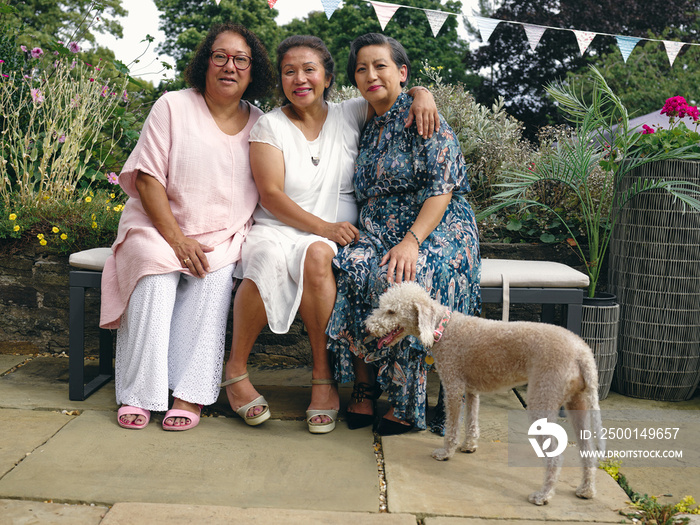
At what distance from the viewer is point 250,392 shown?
301 cm

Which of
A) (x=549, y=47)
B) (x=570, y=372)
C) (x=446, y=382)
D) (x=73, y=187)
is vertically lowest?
(x=446, y=382)

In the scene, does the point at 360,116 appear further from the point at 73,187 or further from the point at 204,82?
the point at 73,187

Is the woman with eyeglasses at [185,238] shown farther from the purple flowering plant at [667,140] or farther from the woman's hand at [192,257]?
the purple flowering plant at [667,140]

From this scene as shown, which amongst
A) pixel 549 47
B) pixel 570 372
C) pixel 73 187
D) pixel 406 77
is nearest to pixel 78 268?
pixel 73 187

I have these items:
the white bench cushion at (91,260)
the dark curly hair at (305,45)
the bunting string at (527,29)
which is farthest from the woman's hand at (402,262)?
the bunting string at (527,29)

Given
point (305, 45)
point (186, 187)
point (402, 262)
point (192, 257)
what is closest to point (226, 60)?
point (305, 45)

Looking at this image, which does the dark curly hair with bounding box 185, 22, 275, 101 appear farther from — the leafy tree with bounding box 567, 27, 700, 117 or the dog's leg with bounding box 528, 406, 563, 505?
the leafy tree with bounding box 567, 27, 700, 117

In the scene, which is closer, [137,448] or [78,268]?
[137,448]

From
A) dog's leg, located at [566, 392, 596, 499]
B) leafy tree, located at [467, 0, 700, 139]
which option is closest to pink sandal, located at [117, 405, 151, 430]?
dog's leg, located at [566, 392, 596, 499]

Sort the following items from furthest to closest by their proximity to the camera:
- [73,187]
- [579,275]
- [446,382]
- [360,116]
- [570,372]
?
[73,187]
[360,116]
[579,275]
[446,382]
[570,372]

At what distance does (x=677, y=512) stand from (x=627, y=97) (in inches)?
629

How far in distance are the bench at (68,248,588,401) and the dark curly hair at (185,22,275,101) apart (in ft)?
3.45

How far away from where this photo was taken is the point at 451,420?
8.35ft

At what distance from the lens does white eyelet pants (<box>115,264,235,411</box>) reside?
9.64 ft
